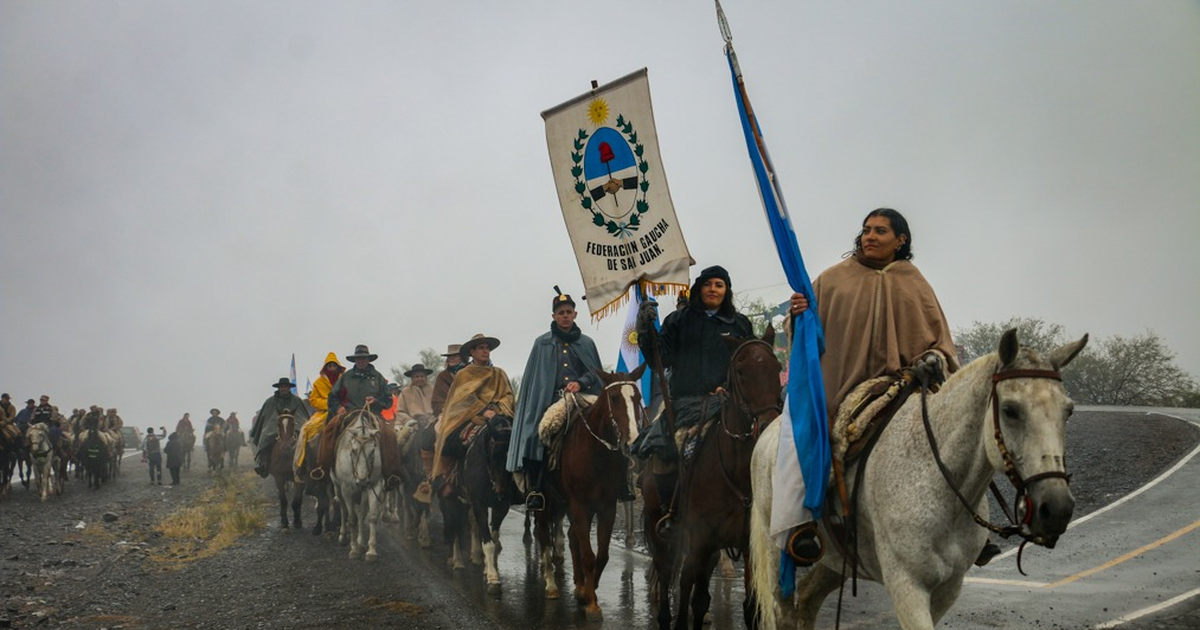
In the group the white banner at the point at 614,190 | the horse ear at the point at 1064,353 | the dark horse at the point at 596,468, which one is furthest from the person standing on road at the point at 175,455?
the horse ear at the point at 1064,353

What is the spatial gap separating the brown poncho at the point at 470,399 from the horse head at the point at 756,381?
219 inches

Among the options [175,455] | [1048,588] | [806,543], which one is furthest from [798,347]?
[175,455]

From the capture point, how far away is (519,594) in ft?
31.0

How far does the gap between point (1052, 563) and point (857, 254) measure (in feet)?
18.7

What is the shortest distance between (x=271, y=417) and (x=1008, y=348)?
17084 mm

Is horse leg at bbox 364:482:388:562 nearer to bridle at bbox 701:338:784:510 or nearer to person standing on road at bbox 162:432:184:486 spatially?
bridle at bbox 701:338:784:510

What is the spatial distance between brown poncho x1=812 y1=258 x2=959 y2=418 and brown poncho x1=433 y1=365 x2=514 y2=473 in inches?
264

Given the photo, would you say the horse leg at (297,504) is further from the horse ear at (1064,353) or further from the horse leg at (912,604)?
the horse ear at (1064,353)

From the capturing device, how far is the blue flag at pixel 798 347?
4824 millimetres

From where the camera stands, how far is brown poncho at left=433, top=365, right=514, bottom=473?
11.6 meters

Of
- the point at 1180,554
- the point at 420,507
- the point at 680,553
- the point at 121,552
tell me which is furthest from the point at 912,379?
the point at 121,552

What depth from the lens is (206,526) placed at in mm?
16859

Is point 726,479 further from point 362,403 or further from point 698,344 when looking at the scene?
point 362,403

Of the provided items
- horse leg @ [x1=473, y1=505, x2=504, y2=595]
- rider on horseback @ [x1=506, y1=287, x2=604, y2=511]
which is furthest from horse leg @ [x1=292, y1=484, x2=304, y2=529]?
rider on horseback @ [x1=506, y1=287, x2=604, y2=511]
